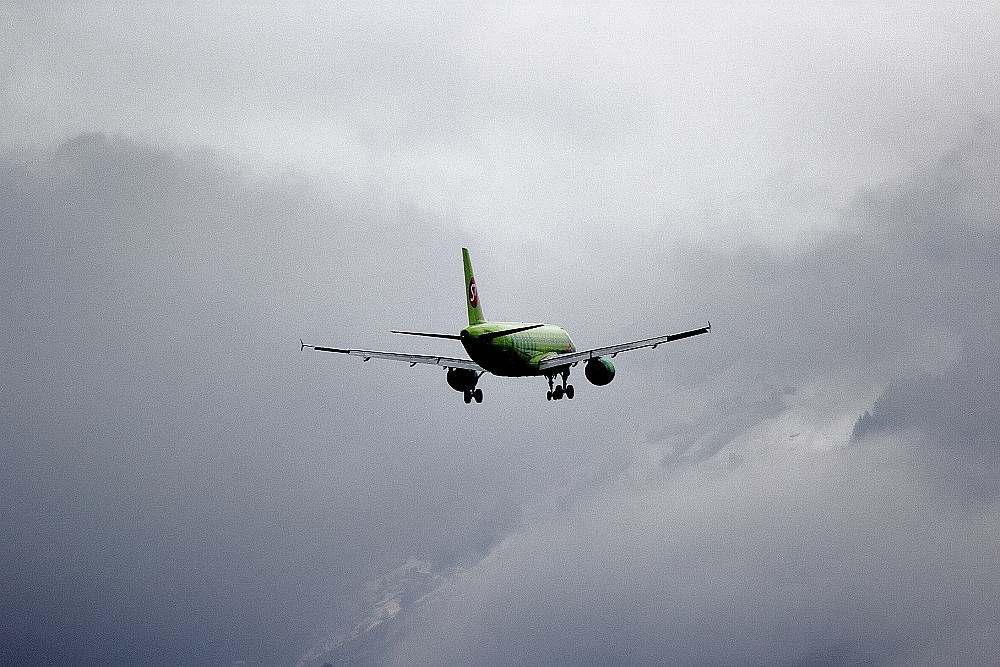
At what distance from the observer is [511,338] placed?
299 ft

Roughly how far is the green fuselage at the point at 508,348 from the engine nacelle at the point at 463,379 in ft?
19.4

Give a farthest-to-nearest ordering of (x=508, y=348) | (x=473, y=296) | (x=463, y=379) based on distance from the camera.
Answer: (x=463, y=379)
(x=473, y=296)
(x=508, y=348)

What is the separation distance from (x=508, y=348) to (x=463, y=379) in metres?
8.80

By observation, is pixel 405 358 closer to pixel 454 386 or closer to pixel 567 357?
pixel 454 386

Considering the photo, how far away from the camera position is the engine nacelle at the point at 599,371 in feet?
314

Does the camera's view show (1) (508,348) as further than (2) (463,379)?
No

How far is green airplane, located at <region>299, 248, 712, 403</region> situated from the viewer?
8912cm

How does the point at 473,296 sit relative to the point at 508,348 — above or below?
above

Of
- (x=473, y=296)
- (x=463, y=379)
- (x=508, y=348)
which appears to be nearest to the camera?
(x=508, y=348)

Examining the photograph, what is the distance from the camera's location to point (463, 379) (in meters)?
98.2

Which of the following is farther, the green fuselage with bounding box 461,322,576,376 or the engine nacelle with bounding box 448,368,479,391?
the engine nacelle with bounding box 448,368,479,391

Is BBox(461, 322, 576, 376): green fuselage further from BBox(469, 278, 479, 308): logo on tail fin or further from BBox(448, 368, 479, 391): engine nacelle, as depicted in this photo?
BBox(448, 368, 479, 391): engine nacelle

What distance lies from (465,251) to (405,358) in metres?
10.1

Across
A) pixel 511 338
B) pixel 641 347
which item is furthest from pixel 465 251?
pixel 641 347
